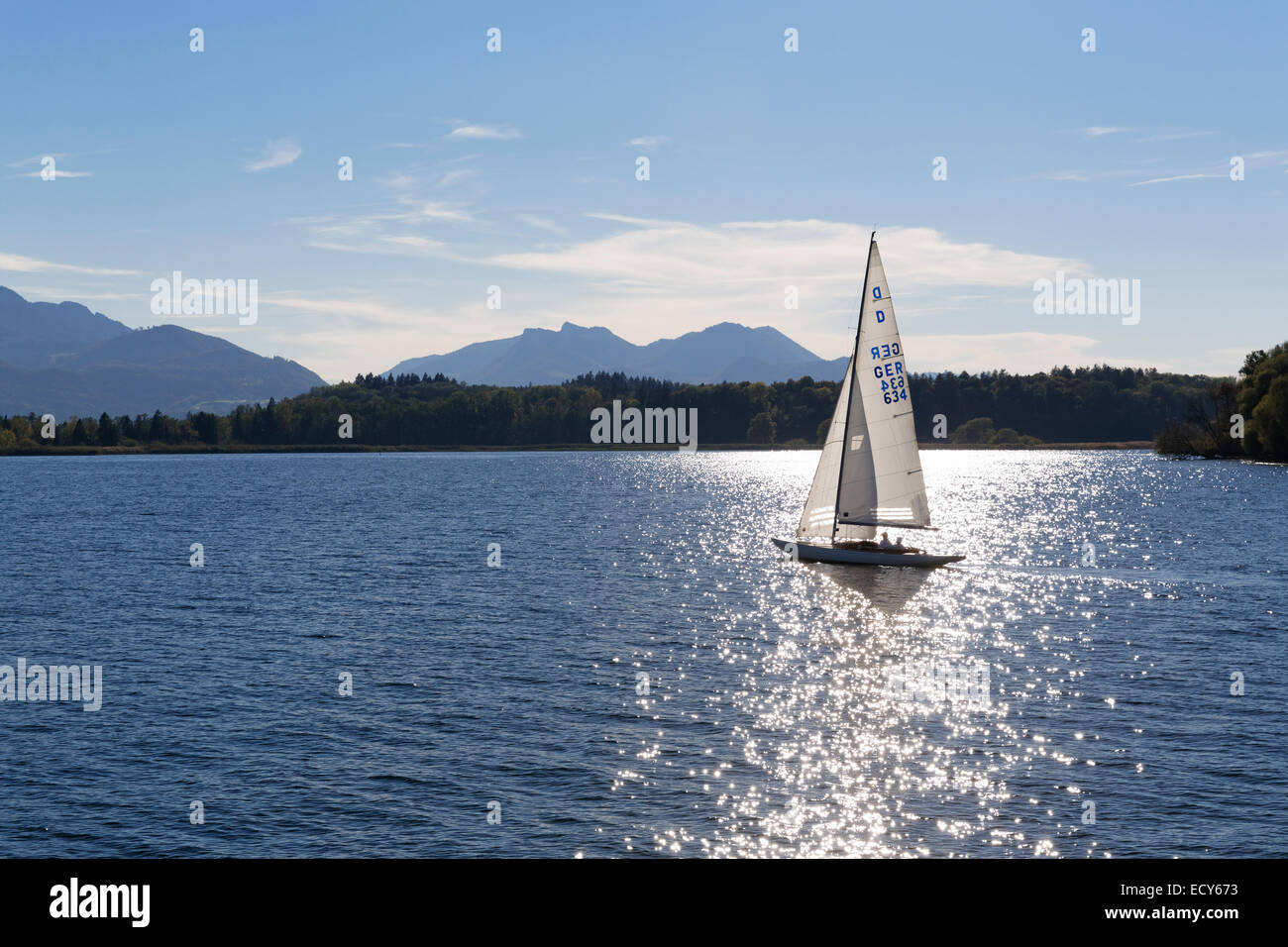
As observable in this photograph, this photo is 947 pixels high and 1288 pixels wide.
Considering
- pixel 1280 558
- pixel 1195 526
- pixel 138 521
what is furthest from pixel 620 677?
pixel 138 521

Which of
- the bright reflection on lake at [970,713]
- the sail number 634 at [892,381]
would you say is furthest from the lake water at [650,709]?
the sail number 634 at [892,381]

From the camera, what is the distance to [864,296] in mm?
78562

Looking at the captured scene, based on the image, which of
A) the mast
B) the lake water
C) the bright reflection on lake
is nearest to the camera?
the bright reflection on lake

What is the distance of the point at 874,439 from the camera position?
81.3 m

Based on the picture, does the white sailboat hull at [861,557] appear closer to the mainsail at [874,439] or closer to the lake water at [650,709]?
the lake water at [650,709]

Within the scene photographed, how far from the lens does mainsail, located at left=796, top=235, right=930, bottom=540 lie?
78.5 m

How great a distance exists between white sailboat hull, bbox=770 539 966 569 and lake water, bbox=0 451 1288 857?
1842 millimetres

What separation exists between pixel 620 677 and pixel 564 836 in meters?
20.2

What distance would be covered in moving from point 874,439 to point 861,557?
31.7 feet

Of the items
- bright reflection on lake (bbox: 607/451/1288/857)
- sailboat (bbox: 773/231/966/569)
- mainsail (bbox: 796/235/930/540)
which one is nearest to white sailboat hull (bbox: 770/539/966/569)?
sailboat (bbox: 773/231/966/569)

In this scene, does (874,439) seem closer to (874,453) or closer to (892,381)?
(874,453)

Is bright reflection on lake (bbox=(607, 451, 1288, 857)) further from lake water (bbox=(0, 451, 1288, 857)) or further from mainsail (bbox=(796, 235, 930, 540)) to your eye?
mainsail (bbox=(796, 235, 930, 540))

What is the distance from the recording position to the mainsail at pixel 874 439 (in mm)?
78500

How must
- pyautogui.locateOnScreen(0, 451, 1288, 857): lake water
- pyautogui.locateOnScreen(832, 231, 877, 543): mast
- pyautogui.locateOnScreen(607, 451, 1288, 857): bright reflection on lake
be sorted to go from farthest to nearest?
pyautogui.locateOnScreen(832, 231, 877, 543): mast, pyautogui.locateOnScreen(0, 451, 1288, 857): lake water, pyautogui.locateOnScreen(607, 451, 1288, 857): bright reflection on lake
